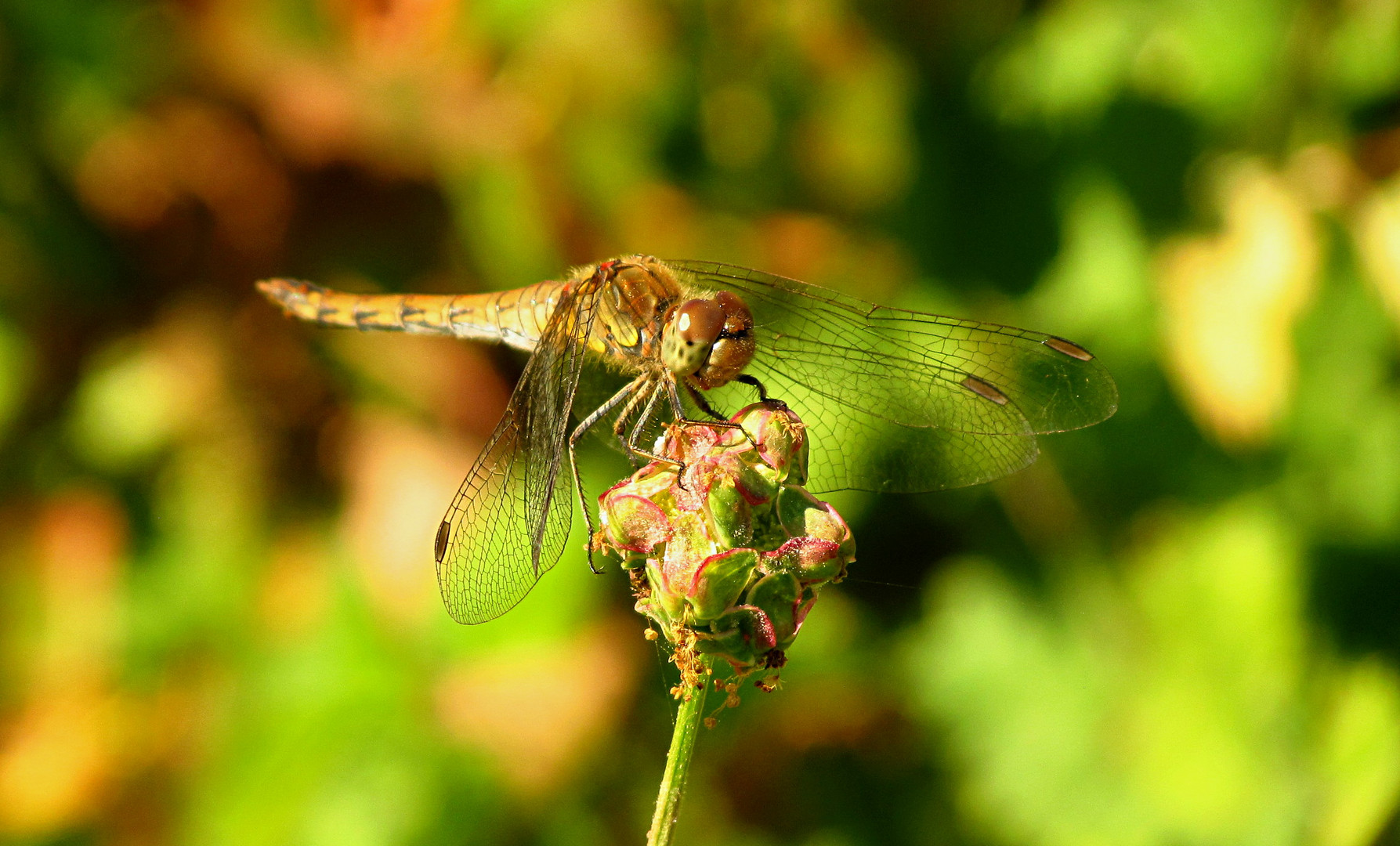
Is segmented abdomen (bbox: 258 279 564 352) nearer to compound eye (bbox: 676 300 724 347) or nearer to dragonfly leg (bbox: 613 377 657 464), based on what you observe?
dragonfly leg (bbox: 613 377 657 464)

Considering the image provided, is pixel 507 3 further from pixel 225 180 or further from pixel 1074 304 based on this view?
pixel 1074 304

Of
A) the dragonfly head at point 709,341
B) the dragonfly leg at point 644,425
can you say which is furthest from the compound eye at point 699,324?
the dragonfly leg at point 644,425

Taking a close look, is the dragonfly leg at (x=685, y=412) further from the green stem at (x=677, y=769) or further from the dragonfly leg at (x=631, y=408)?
the green stem at (x=677, y=769)

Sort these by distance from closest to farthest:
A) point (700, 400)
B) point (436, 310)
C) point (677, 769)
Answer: point (677, 769), point (700, 400), point (436, 310)

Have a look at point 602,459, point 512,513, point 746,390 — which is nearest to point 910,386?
point 746,390

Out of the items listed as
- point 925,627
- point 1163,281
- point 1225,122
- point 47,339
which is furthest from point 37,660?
point 1225,122

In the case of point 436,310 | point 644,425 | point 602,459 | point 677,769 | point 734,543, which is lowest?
point 677,769

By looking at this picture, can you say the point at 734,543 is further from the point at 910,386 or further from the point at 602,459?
the point at 602,459
